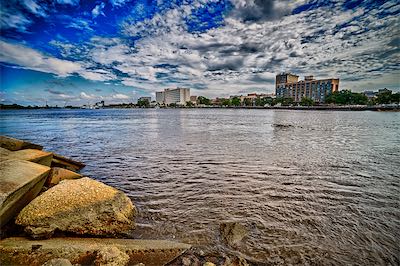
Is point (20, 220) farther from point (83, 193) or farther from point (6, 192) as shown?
point (83, 193)

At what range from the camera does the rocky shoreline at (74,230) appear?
4086mm

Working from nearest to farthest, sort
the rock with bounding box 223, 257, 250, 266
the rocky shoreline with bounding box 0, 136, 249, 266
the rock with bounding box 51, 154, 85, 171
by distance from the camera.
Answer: the rocky shoreline with bounding box 0, 136, 249, 266, the rock with bounding box 223, 257, 250, 266, the rock with bounding box 51, 154, 85, 171

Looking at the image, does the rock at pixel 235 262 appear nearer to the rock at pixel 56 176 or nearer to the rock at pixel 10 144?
the rock at pixel 56 176

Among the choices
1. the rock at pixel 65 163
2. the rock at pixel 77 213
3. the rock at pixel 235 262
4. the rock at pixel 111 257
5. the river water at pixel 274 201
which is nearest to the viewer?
the rock at pixel 111 257

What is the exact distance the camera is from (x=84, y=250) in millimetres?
4230

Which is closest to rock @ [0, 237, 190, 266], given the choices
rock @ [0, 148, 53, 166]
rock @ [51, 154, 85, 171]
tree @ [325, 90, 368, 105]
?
rock @ [0, 148, 53, 166]

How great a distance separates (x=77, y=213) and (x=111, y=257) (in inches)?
61.5

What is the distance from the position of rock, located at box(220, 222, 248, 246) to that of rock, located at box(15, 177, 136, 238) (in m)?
2.42

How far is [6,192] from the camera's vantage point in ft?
14.5

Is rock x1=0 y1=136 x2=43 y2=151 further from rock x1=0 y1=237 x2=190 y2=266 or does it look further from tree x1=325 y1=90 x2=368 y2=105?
tree x1=325 y1=90 x2=368 y2=105

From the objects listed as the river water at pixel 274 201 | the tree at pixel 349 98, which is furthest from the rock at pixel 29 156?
the tree at pixel 349 98

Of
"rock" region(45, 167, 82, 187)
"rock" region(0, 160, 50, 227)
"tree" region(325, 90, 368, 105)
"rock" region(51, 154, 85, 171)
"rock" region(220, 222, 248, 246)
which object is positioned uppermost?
"tree" region(325, 90, 368, 105)

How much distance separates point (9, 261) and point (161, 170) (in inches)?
288

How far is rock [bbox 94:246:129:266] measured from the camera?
3.93m
